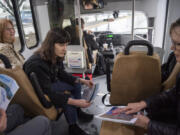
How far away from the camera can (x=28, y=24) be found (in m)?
3.27

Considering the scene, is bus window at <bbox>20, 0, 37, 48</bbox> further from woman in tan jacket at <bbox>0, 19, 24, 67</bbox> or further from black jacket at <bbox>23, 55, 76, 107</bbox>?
black jacket at <bbox>23, 55, 76, 107</bbox>

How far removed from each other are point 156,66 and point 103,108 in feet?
4.75

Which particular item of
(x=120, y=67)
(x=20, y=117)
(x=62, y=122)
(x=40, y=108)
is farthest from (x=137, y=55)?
(x=62, y=122)

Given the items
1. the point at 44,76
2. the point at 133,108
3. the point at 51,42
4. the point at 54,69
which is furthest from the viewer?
the point at 54,69

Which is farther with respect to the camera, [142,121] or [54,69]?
[54,69]

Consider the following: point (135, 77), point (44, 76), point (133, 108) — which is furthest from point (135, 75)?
point (44, 76)

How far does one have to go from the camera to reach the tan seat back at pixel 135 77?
1.24m

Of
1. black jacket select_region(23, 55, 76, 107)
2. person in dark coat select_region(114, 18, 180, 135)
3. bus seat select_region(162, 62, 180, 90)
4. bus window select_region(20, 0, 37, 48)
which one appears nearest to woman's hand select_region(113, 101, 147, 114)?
person in dark coat select_region(114, 18, 180, 135)

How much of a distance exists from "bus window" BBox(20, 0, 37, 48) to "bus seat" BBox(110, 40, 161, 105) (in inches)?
99.5

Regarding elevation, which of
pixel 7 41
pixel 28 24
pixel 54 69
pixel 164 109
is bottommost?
pixel 164 109

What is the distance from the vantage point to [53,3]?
3.24 metres

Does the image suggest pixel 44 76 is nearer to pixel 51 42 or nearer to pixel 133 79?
pixel 51 42

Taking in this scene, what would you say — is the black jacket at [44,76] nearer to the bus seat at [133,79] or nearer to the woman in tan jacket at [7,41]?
the bus seat at [133,79]

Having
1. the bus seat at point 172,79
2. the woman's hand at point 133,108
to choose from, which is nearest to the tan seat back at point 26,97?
the woman's hand at point 133,108
